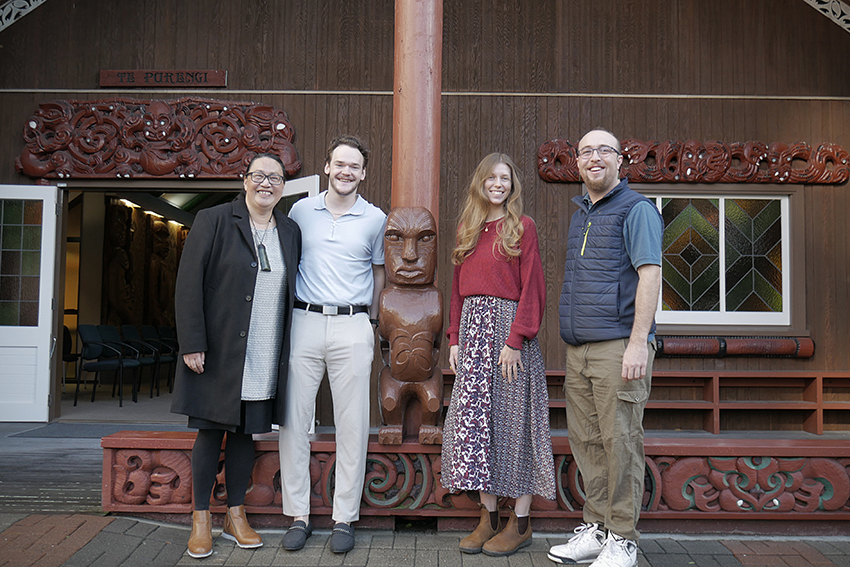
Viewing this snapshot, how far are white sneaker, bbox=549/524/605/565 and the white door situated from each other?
16.4 ft

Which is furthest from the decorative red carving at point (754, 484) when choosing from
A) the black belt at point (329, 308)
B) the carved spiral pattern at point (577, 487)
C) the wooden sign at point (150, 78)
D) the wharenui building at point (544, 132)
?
the wooden sign at point (150, 78)

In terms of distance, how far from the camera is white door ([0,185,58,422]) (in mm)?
5609

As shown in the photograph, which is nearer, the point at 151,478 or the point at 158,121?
the point at 151,478

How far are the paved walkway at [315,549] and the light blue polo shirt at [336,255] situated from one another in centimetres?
109

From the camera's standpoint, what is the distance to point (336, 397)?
2752 mm

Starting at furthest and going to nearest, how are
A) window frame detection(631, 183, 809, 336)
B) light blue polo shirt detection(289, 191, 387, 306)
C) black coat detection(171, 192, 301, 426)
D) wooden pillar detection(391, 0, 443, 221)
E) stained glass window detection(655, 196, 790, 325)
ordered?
stained glass window detection(655, 196, 790, 325) < window frame detection(631, 183, 809, 336) < wooden pillar detection(391, 0, 443, 221) < light blue polo shirt detection(289, 191, 387, 306) < black coat detection(171, 192, 301, 426)

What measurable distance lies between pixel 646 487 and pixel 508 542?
0.78m

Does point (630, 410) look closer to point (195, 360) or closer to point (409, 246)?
point (409, 246)

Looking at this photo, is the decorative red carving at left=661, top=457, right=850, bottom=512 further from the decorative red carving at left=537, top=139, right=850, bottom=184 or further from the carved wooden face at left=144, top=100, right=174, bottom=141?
the carved wooden face at left=144, top=100, right=174, bottom=141

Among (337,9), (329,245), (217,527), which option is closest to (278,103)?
(337,9)

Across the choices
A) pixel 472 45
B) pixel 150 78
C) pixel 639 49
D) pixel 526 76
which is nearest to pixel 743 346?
pixel 639 49

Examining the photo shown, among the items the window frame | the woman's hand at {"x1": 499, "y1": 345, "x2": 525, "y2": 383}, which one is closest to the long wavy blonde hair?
the woman's hand at {"x1": 499, "y1": 345, "x2": 525, "y2": 383}

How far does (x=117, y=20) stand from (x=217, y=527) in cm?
503

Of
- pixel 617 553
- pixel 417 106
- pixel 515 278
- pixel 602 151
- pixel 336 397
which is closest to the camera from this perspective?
pixel 617 553
